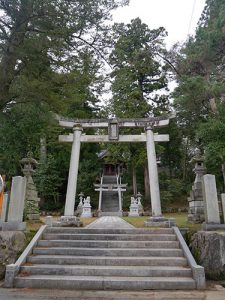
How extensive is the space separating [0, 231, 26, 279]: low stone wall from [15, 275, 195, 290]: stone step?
1.00 meters

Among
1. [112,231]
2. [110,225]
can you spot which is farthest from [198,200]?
[112,231]

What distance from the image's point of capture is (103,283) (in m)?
5.30

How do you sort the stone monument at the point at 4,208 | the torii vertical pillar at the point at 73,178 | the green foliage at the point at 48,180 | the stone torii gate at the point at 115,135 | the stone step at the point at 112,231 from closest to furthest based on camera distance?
the stone monument at the point at 4,208 < the stone step at the point at 112,231 < the torii vertical pillar at the point at 73,178 < the stone torii gate at the point at 115,135 < the green foliage at the point at 48,180

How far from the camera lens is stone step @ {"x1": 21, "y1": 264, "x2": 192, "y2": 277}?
226 inches

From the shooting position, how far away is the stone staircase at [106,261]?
5.34 meters

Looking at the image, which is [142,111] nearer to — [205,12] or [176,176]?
[205,12]

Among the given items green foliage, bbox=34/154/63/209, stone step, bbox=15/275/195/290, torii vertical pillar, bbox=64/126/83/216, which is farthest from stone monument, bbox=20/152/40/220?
green foliage, bbox=34/154/63/209

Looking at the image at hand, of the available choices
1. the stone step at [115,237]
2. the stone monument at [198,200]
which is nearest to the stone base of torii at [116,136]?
the stone monument at [198,200]

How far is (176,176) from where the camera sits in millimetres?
31188

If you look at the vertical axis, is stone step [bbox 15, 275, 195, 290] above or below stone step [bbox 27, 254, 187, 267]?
below

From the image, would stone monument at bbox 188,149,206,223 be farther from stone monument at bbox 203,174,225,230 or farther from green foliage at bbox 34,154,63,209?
green foliage at bbox 34,154,63,209

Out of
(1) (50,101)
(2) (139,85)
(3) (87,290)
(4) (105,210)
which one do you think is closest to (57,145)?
(4) (105,210)

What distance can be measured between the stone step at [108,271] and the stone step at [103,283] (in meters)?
0.28

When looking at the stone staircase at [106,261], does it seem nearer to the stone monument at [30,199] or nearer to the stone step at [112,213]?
the stone monument at [30,199]
